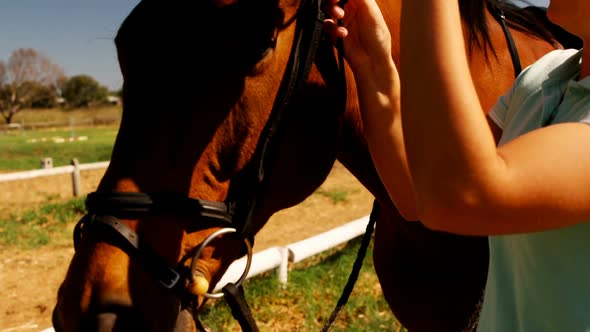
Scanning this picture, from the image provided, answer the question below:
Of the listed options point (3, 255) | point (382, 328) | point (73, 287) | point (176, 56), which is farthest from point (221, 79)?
point (3, 255)

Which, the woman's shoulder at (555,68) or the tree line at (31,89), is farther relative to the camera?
the tree line at (31,89)

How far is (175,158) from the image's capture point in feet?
4.62

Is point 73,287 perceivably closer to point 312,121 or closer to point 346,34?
point 312,121

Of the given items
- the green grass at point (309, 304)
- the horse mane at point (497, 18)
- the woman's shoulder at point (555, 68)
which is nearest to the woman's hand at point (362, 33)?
the woman's shoulder at point (555, 68)

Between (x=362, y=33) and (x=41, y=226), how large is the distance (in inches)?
292

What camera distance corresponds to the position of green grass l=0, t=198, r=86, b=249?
265 inches

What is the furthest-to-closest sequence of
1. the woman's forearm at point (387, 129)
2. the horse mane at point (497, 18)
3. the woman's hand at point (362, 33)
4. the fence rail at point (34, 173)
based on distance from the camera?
the fence rail at point (34, 173), the horse mane at point (497, 18), the woman's hand at point (362, 33), the woman's forearm at point (387, 129)

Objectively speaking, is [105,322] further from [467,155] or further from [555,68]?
[555,68]

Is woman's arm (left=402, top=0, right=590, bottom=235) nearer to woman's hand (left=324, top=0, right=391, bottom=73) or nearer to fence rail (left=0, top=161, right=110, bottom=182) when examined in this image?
woman's hand (left=324, top=0, right=391, bottom=73)

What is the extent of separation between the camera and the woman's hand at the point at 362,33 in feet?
5.25

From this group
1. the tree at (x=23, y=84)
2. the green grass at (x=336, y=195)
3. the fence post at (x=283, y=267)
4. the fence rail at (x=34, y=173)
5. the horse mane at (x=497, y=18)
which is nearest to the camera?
the horse mane at (x=497, y=18)

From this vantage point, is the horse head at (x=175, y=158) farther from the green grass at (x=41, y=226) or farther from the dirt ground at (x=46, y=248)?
the green grass at (x=41, y=226)

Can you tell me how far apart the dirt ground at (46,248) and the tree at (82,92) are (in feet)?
163

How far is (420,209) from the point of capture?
91cm
